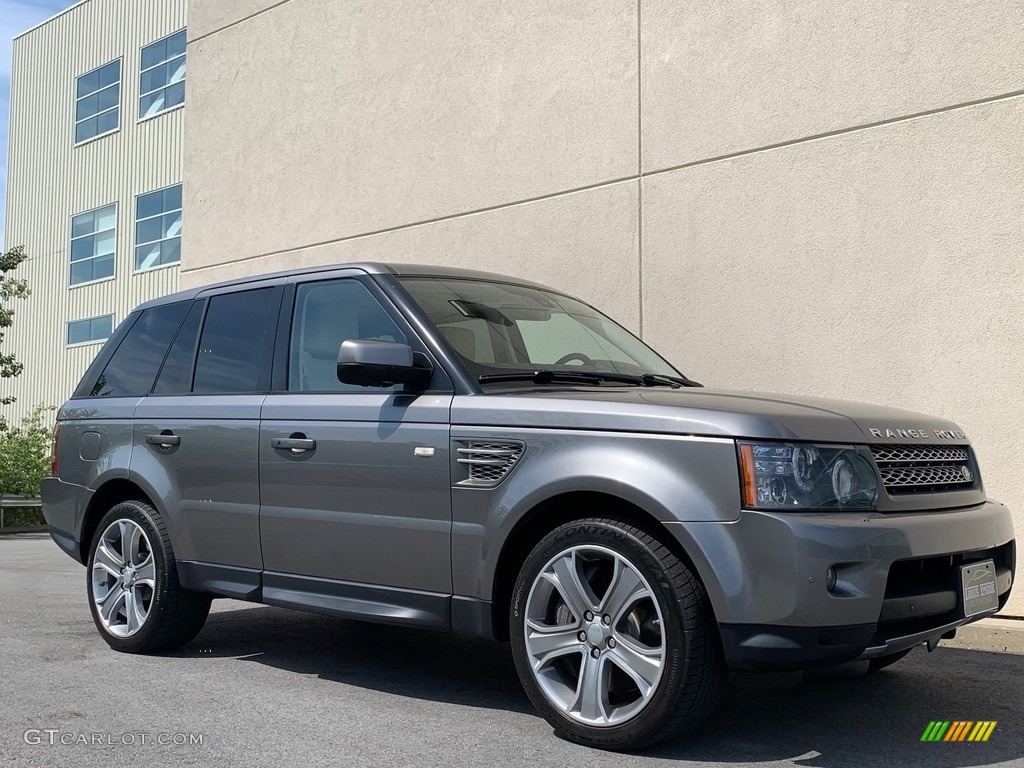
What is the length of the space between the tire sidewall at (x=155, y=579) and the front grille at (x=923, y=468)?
3579 mm

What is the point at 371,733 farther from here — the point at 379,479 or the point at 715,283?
the point at 715,283

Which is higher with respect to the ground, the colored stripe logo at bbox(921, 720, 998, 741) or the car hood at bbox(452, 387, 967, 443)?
the car hood at bbox(452, 387, 967, 443)

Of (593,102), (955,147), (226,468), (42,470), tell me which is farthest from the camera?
(42,470)

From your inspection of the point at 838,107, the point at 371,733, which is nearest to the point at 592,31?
the point at 838,107

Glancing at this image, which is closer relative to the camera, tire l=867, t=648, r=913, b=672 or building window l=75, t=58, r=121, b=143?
tire l=867, t=648, r=913, b=672

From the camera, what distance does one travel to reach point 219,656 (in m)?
6.01

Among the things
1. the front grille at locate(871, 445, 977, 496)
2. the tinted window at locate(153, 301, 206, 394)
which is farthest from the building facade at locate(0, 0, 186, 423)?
the front grille at locate(871, 445, 977, 496)

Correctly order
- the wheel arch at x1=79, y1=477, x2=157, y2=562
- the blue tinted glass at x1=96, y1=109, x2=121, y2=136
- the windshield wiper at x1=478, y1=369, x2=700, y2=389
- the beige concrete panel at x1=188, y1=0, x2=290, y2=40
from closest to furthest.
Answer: the windshield wiper at x1=478, y1=369, x2=700, y2=389 < the wheel arch at x1=79, y1=477, x2=157, y2=562 < the beige concrete panel at x1=188, y1=0, x2=290, y2=40 < the blue tinted glass at x1=96, y1=109, x2=121, y2=136

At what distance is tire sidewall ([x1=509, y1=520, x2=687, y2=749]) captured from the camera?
12.8 ft

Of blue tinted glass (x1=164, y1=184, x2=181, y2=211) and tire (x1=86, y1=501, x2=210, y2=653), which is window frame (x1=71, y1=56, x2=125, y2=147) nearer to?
blue tinted glass (x1=164, y1=184, x2=181, y2=211)

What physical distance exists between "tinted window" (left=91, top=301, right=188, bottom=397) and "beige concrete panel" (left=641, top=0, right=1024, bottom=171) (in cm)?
436

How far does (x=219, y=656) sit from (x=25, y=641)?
126cm

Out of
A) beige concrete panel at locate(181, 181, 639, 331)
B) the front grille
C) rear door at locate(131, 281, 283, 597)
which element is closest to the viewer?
the front grille

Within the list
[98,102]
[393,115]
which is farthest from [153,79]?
[393,115]
